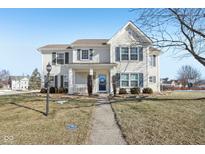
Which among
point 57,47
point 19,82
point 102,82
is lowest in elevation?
point 102,82

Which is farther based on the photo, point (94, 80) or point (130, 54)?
point (94, 80)

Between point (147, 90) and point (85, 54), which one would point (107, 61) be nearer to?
point (85, 54)

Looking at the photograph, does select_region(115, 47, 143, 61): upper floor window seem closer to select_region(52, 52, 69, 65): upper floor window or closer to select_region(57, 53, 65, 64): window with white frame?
select_region(52, 52, 69, 65): upper floor window

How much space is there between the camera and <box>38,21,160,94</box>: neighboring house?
20.9 metres

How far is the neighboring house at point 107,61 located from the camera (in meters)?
20.9

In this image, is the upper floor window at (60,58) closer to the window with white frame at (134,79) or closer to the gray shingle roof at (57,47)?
the gray shingle roof at (57,47)

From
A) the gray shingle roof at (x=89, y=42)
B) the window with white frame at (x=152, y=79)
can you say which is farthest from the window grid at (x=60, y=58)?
the window with white frame at (x=152, y=79)

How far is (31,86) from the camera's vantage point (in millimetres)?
47344

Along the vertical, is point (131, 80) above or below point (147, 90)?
above

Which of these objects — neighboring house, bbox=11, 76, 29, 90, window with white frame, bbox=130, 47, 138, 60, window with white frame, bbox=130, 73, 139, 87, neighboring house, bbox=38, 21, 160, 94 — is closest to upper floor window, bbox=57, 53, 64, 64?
neighboring house, bbox=38, 21, 160, 94

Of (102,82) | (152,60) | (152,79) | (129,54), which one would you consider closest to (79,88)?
(102,82)

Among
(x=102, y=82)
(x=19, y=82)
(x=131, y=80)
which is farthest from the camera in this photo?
(x=19, y=82)

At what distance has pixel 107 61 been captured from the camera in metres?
Answer: 21.8
